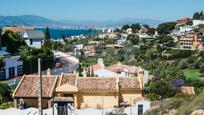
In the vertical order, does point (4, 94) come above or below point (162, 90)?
below

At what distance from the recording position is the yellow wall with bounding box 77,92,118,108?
83.7 ft

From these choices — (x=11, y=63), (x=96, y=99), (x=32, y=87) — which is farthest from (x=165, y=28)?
(x=32, y=87)

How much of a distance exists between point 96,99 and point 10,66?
1697 centimetres

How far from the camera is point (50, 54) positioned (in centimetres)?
4659

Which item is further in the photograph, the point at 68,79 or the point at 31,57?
the point at 31,57

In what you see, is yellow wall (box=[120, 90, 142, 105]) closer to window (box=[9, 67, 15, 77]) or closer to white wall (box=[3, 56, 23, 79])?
white wall (box=[3, 56, 23, 79])

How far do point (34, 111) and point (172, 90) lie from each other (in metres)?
10.8

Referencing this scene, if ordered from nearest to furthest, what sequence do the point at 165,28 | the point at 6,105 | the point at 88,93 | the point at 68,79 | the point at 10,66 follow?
1. the point at 6,105
2. the point at 88,93
3. the point at 68,79
4. the point at 10,66
5. the point at 165,28

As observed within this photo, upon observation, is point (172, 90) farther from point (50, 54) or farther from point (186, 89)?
point (50, 54)

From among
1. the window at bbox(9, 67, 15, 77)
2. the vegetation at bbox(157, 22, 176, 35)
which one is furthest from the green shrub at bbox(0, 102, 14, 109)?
the vegetation at bbox(157, 22, 176, 35)

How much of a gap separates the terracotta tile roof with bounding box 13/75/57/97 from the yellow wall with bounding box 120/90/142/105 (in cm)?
417

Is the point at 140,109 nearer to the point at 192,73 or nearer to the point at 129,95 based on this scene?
the point at 129,95

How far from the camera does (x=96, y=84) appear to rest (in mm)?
26141

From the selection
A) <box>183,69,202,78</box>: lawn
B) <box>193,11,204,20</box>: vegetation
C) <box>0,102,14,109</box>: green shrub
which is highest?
<box>193,11,204,20</box>: vegetation
